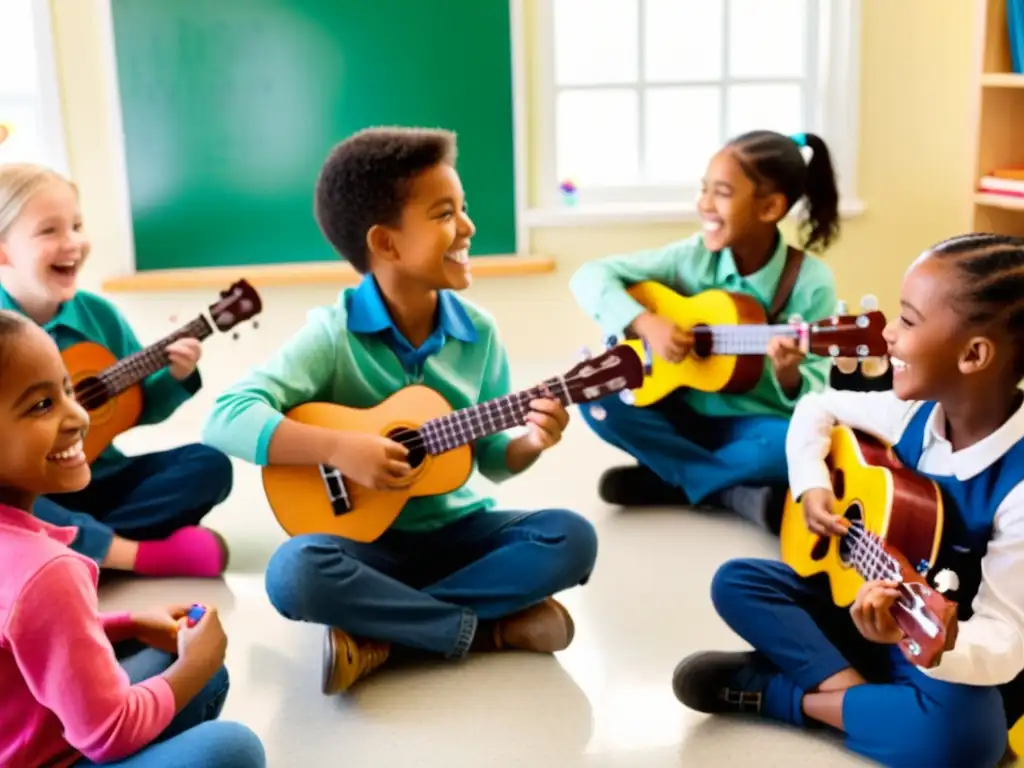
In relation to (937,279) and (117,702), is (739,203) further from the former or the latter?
(117,702)

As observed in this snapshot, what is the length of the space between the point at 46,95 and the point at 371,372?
82.1 inches

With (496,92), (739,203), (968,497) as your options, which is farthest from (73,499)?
(496,92)

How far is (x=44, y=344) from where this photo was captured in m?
1.17

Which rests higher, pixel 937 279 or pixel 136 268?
pixel 937 279

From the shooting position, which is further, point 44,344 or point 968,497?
point 968,497

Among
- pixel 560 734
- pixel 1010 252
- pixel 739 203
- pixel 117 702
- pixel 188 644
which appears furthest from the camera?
pixel 739 203

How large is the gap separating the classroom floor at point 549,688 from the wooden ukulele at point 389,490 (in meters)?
0.24

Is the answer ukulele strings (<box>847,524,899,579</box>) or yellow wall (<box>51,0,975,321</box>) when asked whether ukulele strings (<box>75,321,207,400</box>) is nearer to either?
ukulele strings (<box>847,524,899,579</box>)

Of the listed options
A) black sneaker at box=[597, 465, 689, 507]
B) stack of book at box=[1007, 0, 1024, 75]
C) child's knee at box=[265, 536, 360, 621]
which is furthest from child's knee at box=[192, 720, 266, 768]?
stack of book at box=[1007, 0, 1024, 75]

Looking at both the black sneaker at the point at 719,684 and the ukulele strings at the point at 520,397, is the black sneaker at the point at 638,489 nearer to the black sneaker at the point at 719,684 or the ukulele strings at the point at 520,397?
the ukulele strings at the point at 520,397

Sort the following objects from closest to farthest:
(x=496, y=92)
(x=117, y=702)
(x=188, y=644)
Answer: (x=117, y=702), (x=188, y=644), (x=496, y=92)

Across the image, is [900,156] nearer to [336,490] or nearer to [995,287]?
[995,287]

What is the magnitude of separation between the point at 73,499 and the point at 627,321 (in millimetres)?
1177

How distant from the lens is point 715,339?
7.54 feet
